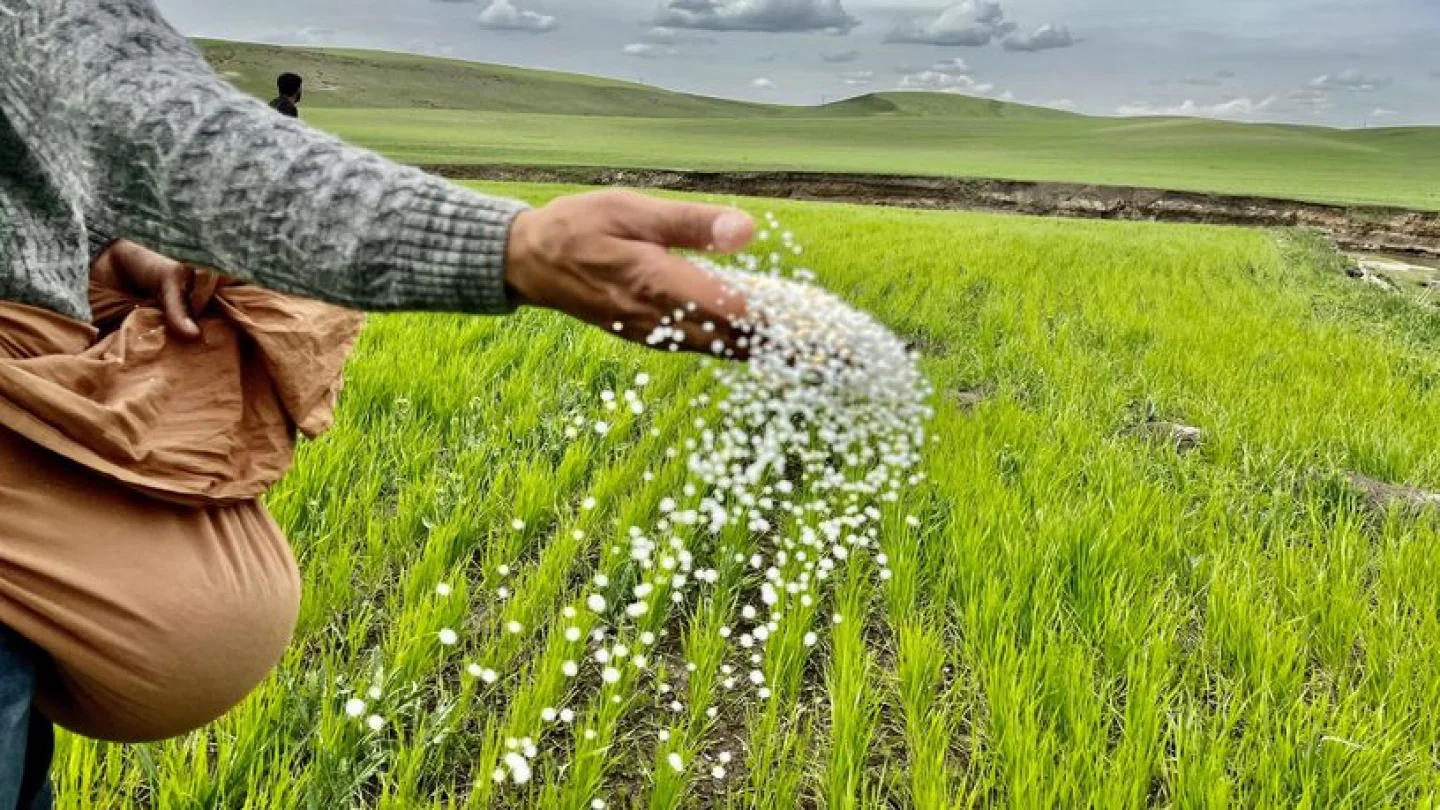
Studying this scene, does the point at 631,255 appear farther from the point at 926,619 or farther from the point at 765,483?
the point at 765,483

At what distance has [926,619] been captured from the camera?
2242 mm

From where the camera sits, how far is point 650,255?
0.60 metres

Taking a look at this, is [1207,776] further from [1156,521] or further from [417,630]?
[417,630]

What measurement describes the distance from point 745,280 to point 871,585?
1.94 metres

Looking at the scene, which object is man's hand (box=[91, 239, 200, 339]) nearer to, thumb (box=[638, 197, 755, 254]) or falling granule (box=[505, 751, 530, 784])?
thumb (box=[638, 197, 755, 254])

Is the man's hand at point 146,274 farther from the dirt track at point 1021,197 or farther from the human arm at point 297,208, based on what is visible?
the dirt track at point 1021,197

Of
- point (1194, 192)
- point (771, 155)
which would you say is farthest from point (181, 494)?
point (771, 155)

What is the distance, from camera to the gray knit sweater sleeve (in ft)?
2.03

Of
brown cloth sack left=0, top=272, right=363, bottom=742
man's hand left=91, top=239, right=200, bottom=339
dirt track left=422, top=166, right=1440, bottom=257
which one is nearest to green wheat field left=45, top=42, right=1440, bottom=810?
brown cloth sack left=0, top=272, right=363, bottom=742

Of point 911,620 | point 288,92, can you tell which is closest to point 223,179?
point 911,620

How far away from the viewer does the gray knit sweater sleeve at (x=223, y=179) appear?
0.62 metres

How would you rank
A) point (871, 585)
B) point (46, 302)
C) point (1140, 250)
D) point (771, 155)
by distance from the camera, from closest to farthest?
point (46, 302), point (871, 585), point (1140, 250), point (771, 155)

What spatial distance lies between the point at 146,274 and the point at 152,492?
34cm

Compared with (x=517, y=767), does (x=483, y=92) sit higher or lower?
higher
